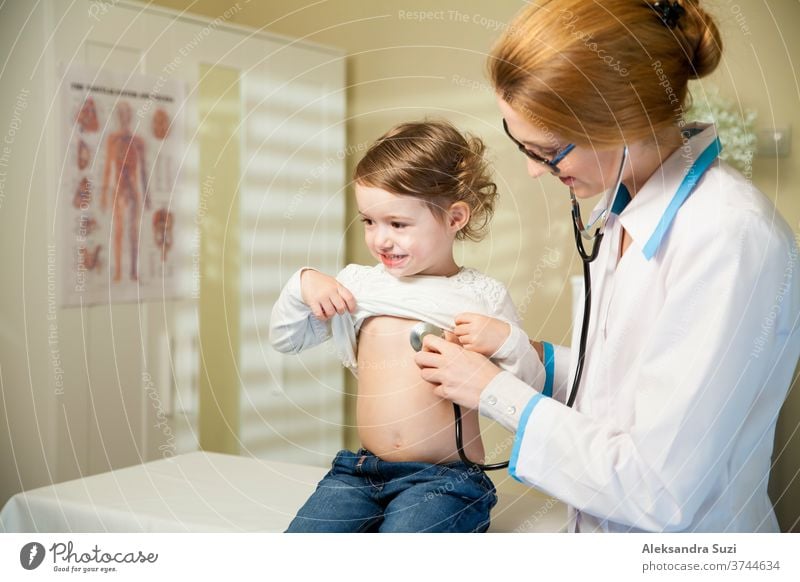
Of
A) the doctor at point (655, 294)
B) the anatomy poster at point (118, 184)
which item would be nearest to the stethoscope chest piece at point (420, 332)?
the doctor at point (655, 294)

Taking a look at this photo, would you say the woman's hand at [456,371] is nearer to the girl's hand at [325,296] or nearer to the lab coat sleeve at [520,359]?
the lab coat sleeve at [520,359]

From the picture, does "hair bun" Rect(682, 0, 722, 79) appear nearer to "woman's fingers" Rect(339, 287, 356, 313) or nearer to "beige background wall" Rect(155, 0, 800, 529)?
"beige background wall" Rect(155, 0, 800, 529)

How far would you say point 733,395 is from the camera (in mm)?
1021

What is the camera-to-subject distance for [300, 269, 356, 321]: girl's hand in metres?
1.36

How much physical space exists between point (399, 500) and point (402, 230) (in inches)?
16.8

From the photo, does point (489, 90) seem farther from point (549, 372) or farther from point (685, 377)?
point (685, 377)

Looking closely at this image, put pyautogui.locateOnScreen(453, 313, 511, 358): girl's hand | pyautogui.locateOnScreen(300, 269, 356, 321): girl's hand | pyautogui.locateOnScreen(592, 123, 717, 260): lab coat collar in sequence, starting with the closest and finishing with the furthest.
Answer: pyautogui.locateOnScreen(592, 123, 717, 260): lab coat collar → pyautogui.locateOnScreen(453, 313, 511, 358): girl's hand → pyautogui.locateOnScreen(300, 269, 356, 321): girl's hand

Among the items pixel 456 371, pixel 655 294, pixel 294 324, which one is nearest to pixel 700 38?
pixel 655 294

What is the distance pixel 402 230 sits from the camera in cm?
134

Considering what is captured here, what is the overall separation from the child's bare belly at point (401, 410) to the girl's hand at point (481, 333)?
0.11 m

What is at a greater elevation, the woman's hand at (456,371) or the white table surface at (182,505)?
the woman's hand at (456,371)

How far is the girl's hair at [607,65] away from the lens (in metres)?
1.03

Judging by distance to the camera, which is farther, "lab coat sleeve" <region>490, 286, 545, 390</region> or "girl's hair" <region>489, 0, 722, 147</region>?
"lab coat sleeve" <region>490, 286, 545, 390</region>

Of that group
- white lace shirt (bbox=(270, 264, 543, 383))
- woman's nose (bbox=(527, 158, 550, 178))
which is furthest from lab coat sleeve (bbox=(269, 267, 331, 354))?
woman's nose (bbox=(527, 158, 550, 178))
